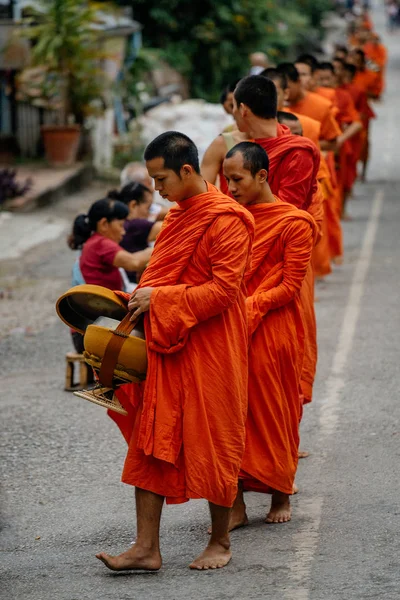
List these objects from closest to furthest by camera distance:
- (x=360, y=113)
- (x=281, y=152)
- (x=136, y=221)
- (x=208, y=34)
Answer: (x=281, y=152), (x=136, y=221), (x=360, y=113), (x=208, y=34)

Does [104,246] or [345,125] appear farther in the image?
[345,125]

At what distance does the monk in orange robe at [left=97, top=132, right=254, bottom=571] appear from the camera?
191 inches

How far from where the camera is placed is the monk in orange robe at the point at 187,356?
4.85 m

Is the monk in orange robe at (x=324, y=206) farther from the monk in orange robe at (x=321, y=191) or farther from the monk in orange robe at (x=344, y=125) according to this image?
the monk in orange robe at (x=344, y=125)

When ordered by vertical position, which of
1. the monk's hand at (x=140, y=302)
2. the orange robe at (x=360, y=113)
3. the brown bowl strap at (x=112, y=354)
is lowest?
the orange robe at (x=360, y=113)

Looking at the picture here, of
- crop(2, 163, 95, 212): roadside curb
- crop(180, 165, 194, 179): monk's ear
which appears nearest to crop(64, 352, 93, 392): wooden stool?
crop(180, 165, 194, 179): monk's ear

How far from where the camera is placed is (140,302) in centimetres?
488

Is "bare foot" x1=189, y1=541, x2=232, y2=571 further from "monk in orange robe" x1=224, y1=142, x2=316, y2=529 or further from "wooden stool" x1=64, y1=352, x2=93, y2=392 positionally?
"wooden stool" x1=64, y1=352, x2=93, y2=392

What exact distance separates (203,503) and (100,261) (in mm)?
2310

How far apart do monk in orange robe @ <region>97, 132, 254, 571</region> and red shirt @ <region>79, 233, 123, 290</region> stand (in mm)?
2799

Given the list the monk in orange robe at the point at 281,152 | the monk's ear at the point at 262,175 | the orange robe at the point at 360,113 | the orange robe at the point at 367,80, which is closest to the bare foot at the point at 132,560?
the monk in orange robe at the point at 281,152

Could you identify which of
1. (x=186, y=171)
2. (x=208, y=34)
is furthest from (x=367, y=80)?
(x=186, y=171)

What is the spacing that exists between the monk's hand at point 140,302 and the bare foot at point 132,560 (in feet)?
3.00

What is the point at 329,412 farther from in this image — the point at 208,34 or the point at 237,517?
the point at 208,34
